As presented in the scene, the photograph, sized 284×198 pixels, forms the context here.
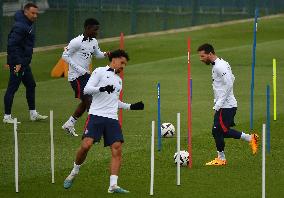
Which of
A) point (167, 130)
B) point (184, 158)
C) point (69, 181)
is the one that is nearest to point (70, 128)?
point (167, 130)

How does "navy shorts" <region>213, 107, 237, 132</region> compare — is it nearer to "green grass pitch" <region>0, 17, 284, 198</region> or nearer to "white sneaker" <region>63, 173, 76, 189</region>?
"green grass pitch" <region>0, 17, 284, 198</region>

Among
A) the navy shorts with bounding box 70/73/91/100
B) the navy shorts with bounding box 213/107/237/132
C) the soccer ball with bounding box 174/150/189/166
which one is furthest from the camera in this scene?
the navy shorts with bounding box 70/73/91/100

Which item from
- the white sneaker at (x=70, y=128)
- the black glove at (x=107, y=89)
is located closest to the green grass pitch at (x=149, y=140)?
the white sneaker at (x=70, y=128)

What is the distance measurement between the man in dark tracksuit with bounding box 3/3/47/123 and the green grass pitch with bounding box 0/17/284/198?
0.71m

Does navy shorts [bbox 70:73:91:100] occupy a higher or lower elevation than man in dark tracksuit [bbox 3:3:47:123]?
lower

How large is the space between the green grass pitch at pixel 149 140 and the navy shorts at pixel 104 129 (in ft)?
2.68

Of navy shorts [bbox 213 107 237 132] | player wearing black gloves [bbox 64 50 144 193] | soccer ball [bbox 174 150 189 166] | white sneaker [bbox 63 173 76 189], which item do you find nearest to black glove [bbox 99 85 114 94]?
player wearing black gloves [bbox 64 50 144 193]

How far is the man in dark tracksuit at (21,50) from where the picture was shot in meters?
25.2

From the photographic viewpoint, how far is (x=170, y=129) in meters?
23.7

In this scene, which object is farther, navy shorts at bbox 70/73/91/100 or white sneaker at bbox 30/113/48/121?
white sneaker at bbox 30/113/48/121

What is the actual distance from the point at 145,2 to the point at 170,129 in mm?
28014

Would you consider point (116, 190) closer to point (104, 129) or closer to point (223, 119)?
point (104, 129)

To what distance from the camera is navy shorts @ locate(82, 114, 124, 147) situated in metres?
18.0

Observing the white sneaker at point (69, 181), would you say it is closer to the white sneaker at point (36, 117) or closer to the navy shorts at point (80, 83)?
the navy shorts at point (80, 83)
